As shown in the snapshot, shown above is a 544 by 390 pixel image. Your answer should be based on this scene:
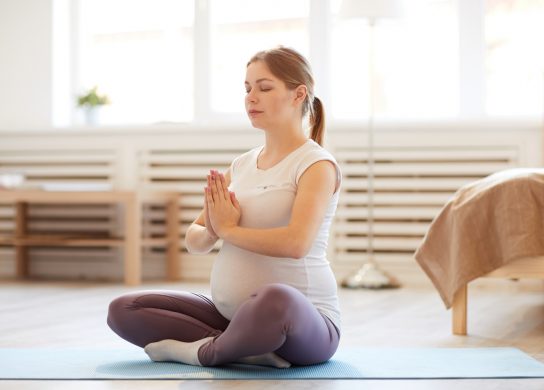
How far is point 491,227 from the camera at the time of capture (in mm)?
2822

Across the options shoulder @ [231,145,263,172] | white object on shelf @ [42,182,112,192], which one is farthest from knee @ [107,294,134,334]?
white object on shelf @ [42,182,112,192]

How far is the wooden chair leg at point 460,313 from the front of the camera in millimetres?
2855

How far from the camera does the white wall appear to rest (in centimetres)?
521

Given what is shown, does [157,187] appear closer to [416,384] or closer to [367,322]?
[367,322]

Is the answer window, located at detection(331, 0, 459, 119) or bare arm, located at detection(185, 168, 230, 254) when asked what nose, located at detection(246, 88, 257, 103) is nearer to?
bare arm, located at detection(185, 168, 230, 254)

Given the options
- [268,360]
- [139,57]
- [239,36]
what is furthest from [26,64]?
[268,360]

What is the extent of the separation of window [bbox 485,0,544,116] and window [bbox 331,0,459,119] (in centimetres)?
18

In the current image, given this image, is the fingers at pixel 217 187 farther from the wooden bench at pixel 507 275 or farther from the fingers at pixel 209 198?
the wooden bench at pixel 507 275

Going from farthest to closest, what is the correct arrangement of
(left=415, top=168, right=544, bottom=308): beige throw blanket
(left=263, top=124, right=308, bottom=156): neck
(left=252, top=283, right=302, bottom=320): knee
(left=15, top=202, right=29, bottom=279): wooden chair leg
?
1. (left=15, top=202, right=29, bottom=279): wooden chair leg
2. (left=415, top=168, right=544, bottom=308): beige throw blanket
3. (left=263, top=124, right=308, bottom=156): neck
4. (left=252, top=283, right=302, bottom=320): knee

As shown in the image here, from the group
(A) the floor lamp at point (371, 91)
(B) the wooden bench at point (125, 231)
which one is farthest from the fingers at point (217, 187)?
(B) the wooden bench at point (125, 231)

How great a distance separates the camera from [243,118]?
203 inches

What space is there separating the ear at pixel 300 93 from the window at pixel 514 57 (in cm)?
287

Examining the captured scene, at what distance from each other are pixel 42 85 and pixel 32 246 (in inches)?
35.2

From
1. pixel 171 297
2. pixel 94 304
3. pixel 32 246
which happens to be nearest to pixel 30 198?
pixel 32 246
